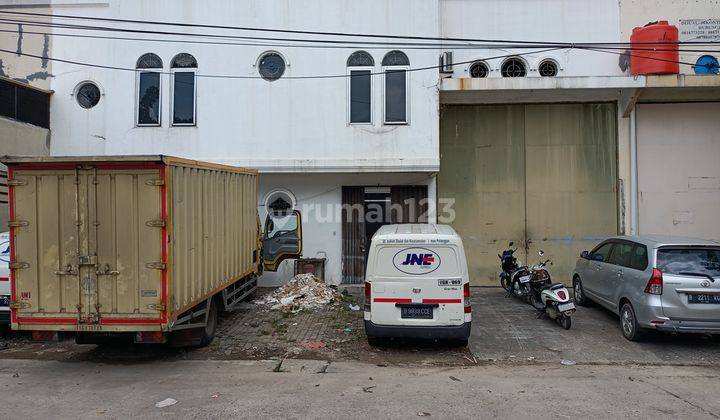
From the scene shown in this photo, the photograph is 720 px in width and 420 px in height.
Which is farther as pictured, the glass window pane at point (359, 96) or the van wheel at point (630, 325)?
the glass window pane at point (359, 96)

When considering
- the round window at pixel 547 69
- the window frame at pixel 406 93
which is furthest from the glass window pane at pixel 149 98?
the round window at pixel 547 69

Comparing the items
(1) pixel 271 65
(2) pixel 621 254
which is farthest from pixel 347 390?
(1) pixel 271 65

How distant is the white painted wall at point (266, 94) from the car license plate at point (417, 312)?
5265 millimetres

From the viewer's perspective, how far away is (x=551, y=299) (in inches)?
343

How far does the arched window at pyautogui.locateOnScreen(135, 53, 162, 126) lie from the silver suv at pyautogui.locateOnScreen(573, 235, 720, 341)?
34.8ft

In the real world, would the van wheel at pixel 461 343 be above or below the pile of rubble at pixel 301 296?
below

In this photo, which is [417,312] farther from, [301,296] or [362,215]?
[362,215]

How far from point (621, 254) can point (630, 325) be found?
1.36 meters

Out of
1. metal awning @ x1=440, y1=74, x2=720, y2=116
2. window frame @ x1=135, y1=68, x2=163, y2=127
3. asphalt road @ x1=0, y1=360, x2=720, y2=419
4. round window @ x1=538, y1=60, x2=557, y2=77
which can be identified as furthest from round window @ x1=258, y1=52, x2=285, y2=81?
asphalt road @ x1=0, y1=360, x2=720, y2=419

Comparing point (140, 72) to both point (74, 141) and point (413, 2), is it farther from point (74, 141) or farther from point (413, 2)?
point (413, 2)

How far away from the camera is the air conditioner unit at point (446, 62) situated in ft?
40.9

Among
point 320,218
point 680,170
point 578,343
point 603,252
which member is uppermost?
point 680,170

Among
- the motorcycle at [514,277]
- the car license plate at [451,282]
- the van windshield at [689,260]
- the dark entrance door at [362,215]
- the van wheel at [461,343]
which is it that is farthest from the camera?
the dark entrance door at [362,215]

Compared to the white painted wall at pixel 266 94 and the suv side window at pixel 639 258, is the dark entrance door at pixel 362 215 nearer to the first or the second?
the white painted wall at pixel 266 94
